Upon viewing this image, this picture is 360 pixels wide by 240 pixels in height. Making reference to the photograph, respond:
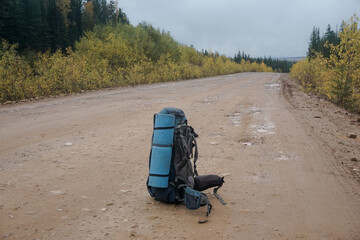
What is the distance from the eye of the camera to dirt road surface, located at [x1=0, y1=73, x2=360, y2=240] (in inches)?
103

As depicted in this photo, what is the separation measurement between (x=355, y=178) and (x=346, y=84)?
24.7 ft

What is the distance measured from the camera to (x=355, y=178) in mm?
3789

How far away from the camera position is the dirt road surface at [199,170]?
2627 millimetres

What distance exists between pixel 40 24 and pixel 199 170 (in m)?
42.7

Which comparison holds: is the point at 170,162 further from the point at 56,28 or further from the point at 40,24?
the point at 56,28

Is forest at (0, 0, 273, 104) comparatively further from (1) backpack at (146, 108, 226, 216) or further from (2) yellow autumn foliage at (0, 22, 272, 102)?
(1) backpack at (146, 108, 226, 216)

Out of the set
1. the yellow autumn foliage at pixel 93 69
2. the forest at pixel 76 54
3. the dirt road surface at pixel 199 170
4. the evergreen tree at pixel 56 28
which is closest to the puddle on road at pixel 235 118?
the dirt road surface at pixel 199 170

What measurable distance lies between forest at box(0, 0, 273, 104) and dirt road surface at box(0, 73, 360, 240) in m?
5.55

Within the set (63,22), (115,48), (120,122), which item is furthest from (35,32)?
(120,122)

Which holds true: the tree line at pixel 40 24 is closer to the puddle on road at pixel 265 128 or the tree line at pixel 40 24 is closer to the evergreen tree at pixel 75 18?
the evergreen tree at pixel 75 18

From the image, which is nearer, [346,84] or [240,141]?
[240,141]

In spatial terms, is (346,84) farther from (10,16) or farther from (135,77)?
(10,16)

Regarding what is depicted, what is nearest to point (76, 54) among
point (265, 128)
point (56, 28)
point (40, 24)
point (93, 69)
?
point (93, 69)

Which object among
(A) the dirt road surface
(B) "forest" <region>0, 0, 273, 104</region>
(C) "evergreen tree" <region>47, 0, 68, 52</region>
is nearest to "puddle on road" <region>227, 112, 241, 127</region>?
(A) the dirt road surface
